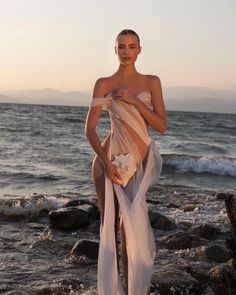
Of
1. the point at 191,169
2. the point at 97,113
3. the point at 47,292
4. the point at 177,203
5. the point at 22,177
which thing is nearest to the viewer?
the point at 97,113

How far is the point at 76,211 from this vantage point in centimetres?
1004

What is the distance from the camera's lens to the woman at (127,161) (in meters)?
4.56

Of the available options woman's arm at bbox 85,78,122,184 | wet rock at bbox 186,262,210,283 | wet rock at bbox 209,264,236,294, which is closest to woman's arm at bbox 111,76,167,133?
woman's arm at bbox 85,78,122,184

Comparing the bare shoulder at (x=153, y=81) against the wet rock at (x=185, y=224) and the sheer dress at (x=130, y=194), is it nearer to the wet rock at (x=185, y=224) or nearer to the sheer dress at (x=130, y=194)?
the sheer dress at (x=130, y=194)

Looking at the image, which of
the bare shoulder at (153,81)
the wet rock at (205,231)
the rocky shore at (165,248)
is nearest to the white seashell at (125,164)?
the bare shoulder at (153,81)

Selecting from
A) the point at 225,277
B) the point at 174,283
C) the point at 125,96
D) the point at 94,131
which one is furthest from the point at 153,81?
the point at 174,283

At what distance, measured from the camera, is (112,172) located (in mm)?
4594

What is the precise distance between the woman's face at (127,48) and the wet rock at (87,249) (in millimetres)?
3924

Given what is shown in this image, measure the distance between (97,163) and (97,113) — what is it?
0.48 meters

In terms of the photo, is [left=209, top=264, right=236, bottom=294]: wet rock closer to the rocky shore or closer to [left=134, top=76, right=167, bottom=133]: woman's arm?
the rocky shore

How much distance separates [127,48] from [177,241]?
4.66 meters

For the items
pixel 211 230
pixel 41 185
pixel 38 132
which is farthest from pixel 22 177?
pixel 38 132

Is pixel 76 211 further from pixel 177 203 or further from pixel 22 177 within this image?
pixel 22 177

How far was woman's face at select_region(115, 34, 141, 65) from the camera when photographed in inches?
177
